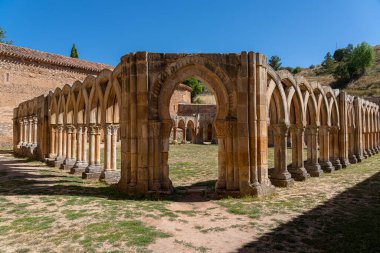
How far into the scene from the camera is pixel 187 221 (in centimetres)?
675

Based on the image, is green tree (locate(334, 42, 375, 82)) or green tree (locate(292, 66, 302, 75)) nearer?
green tree (locate(334, 42, 375, 82))

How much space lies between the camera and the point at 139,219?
22.1 ft

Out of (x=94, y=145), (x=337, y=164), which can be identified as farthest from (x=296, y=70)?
(x=94, y=145)

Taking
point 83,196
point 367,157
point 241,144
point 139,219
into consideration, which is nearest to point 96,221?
point 139,219

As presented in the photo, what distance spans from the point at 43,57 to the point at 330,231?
37.3 meters

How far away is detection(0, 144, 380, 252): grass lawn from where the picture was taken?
5.31 meters

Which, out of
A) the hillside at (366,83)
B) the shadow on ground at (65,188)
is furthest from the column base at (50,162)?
the hillside at (366,83)

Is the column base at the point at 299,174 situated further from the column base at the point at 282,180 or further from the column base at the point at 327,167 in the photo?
the column base at the point at 327,167

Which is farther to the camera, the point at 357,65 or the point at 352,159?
the point at 357,65

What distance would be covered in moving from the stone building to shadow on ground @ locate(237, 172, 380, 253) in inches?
1317

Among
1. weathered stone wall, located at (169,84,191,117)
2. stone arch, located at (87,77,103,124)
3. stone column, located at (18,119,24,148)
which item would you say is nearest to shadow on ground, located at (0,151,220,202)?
stone arch, located at (87,77,103,124)

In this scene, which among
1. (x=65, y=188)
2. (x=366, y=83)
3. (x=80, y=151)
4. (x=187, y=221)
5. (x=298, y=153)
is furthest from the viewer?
(x=366, y=83)

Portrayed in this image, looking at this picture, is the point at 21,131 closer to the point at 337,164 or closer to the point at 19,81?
the point at 19,81

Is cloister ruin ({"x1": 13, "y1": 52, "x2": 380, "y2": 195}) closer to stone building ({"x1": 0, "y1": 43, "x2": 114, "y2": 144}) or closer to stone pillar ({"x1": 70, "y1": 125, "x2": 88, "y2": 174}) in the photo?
stone pillar ({"x1": 70, "y1": 125, "x2": 88, "y2": 174})
